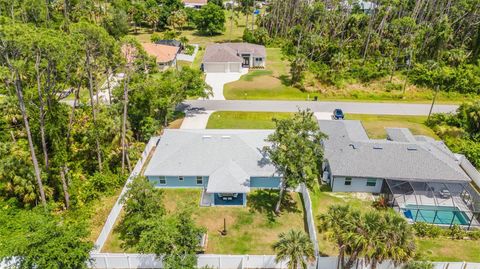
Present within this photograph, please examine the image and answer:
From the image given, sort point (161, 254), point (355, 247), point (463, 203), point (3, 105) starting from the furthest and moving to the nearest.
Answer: point (3, 105) < point (463, 203) < point (161, 254) < point (355, 247)

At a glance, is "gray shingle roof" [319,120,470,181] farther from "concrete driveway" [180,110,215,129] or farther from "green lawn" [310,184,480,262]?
"concrete driveway" [180,110,215,129]

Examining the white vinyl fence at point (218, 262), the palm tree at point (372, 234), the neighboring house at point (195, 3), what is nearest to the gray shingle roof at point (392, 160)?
the white vinyl fence at point (218, 262)

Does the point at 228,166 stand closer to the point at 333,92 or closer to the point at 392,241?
the point at 392,241

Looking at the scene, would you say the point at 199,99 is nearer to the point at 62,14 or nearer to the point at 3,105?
the point at 3,105

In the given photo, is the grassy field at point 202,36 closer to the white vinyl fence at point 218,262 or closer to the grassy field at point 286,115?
the grassy field at point 286,115

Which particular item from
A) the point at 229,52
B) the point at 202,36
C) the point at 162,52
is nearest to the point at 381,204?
the point at 229,52

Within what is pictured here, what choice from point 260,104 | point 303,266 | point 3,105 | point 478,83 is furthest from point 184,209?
point 478,83

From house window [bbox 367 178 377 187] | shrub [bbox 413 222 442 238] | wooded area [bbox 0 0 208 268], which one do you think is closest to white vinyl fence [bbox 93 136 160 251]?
wooded area [bbox 0 0 208 268]
